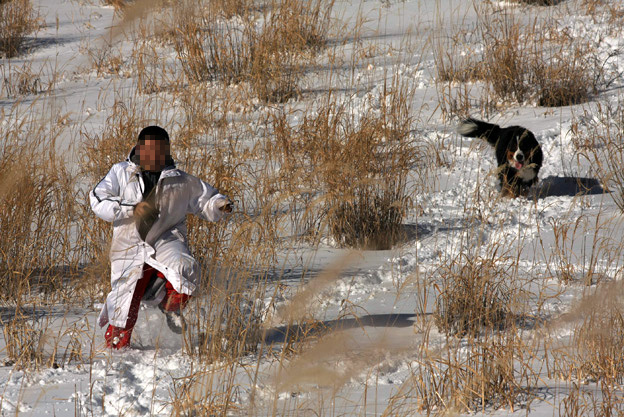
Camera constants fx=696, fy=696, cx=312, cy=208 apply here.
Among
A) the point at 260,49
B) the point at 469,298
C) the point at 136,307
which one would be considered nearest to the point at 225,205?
the point at 136,307

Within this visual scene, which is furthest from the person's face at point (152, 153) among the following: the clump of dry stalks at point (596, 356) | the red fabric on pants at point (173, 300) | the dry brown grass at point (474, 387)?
the clump of dry stalks at point (596, 356)

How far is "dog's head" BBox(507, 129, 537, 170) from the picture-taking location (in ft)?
19.4

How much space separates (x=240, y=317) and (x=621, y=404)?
166cm

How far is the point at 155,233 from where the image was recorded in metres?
3.54

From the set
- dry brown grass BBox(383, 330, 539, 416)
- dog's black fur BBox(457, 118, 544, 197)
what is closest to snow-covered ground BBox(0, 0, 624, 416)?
dry brown grass BBox(383, 330, 539, 416)

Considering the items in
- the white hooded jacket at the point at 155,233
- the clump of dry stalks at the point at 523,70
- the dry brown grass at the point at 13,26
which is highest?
the dry brown grass at the point at 13,26

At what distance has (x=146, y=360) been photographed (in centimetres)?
329

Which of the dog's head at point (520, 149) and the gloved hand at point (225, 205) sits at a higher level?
the dog's head at point (520, 149)

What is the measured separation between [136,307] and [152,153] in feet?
2.53

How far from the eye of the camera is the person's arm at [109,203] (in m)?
3.32

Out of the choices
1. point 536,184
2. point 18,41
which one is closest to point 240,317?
point 536,184

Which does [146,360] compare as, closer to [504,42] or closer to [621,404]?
[621,404]

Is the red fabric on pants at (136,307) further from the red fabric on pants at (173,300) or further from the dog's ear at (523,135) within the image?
the dog's ear at (523,135)

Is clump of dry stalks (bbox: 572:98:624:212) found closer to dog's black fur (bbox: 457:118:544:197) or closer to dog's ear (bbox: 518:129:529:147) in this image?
dog's black fur (bbox: 457:118:544:197)
